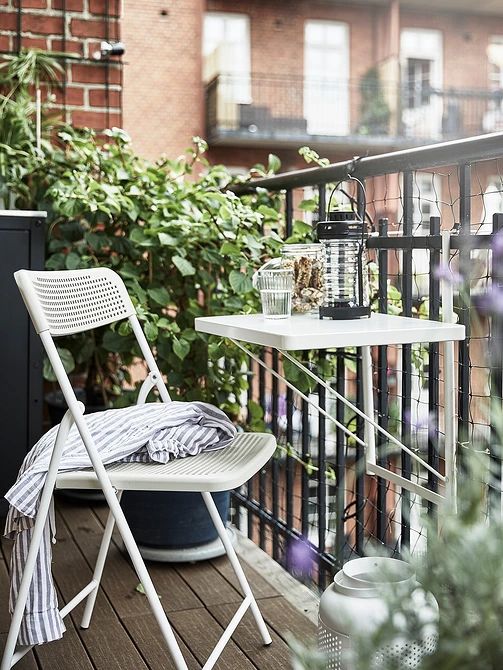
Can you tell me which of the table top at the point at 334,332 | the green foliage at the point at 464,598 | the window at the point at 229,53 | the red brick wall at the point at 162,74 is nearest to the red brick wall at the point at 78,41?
the table top at the point at 334,332

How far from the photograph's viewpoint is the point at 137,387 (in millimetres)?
2871

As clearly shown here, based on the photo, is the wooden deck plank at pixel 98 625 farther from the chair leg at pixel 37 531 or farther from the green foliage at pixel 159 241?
the green foliage at pixel 159 241

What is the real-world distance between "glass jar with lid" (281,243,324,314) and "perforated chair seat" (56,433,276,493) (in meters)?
0.31

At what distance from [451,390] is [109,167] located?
1678mm

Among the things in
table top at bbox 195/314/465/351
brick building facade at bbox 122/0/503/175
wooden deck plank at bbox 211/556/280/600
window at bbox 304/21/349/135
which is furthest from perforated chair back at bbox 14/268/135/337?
window at bbox 304/21/349/135

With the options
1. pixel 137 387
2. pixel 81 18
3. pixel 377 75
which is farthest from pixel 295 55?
pixel 137 387

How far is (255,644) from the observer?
2080 mm

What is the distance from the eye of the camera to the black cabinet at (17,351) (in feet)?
9.26

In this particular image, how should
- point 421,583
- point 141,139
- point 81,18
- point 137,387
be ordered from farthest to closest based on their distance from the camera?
point 141,139, point 81,18, point 137,387, point 421,583

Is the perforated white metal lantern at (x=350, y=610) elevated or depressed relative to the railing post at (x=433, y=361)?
depressed

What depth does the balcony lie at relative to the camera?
1423 cm

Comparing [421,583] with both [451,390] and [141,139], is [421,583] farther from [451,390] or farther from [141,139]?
[141,139]

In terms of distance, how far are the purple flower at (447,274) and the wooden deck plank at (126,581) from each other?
1058mm

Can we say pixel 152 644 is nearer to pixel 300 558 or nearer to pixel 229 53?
pixel 300 558
